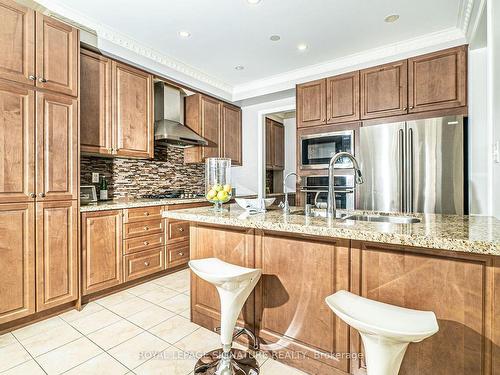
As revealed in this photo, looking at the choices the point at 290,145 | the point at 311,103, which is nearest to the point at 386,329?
the point at 311,103

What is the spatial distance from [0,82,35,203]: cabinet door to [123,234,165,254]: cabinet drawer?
3.35ft

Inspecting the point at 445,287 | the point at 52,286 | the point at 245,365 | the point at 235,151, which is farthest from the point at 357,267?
the point at 235,151

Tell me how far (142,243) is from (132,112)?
151 centimetres

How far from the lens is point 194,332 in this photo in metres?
2.07

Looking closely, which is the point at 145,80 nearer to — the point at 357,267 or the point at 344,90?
the point at 344,90

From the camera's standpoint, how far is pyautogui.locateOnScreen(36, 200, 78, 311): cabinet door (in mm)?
2186

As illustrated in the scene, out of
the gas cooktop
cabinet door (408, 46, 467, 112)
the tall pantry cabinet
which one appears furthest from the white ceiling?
the gas cooktop

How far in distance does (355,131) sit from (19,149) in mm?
3229

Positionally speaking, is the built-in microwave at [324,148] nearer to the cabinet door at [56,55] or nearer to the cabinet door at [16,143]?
the cabinet door at [56,55]

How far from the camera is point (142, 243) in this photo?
3.04m

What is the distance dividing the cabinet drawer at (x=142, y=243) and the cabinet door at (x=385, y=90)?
9.15 feet

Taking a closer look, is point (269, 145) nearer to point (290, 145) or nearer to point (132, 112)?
point (290, 145)

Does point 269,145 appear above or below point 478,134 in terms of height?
above

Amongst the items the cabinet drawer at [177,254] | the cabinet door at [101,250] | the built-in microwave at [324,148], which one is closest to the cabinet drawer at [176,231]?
the cabinet drawer at [177,254]
